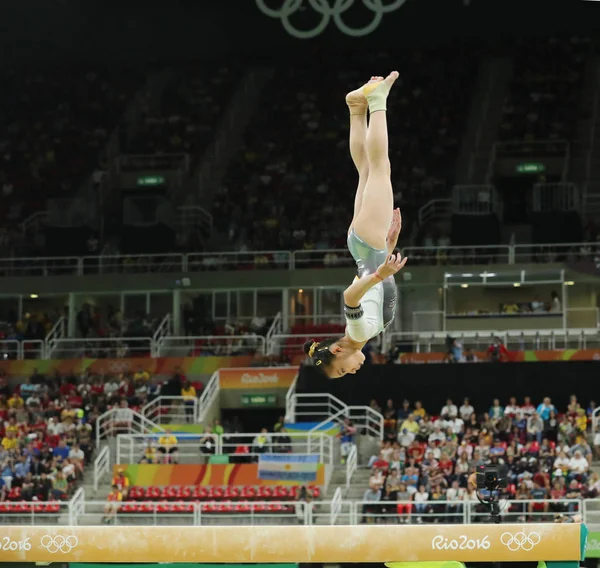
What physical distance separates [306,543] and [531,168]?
21.9m

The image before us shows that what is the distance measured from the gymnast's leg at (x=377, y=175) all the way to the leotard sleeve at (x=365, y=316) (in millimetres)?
458

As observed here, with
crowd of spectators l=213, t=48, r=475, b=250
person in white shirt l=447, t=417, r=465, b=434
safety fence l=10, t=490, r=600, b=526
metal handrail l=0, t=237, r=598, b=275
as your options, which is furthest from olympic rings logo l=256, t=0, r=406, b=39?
safety fence l=10, t=490, r=600, b=526

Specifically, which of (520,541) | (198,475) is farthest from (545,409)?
(520,541)

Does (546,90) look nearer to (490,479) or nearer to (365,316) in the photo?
(490,479)

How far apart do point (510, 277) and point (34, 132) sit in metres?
14.7

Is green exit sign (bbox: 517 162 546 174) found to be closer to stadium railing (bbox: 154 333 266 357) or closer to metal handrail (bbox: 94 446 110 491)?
stadium railing (bbox: 154 333 266 357)

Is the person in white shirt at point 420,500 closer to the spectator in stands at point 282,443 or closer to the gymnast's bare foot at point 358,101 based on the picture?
the spectator in stands at point 282,443

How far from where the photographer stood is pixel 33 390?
2734 cm

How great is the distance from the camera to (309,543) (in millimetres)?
12320

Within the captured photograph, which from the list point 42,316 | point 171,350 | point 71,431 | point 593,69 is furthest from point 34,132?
point 593,69

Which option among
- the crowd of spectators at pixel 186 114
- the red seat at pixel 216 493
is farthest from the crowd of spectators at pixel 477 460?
the crowd of spectators at pixel 186 114

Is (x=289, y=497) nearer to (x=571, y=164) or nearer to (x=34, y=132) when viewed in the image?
(x=571, y=164)

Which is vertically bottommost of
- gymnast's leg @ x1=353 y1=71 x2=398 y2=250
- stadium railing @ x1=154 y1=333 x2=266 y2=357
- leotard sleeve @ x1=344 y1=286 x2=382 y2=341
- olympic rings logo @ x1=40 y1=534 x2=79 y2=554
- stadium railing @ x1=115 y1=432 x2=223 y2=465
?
stadium railing @ x1=115 y1=432 x2=223 y2=465

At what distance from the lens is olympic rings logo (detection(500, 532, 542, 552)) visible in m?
12.5
